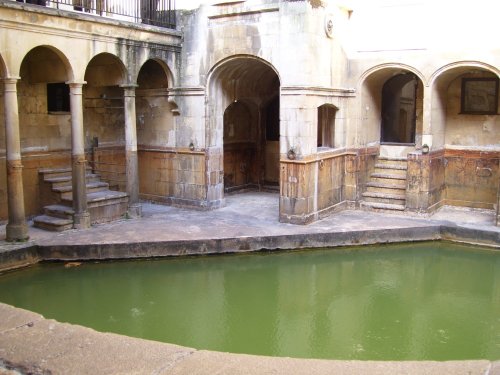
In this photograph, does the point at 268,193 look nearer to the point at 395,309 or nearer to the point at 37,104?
the point at 37,104

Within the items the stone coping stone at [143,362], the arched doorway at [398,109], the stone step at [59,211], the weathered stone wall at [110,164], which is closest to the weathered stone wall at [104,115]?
the weathered stone wall at [110,164]

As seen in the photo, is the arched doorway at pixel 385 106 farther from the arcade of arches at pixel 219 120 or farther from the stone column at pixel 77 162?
the stone column at pixel 77 162

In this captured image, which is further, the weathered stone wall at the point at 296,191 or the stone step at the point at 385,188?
the stone step at the point at 385,188

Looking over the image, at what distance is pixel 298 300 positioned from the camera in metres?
9.05

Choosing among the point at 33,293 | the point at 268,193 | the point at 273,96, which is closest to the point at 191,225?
the point at 33,293

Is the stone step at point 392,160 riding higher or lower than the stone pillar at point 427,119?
lower

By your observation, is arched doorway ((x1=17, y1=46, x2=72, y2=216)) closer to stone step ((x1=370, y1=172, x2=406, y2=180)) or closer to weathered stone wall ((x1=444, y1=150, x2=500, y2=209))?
stone step ((x1=370, y1=172, x2=406, y2=180))

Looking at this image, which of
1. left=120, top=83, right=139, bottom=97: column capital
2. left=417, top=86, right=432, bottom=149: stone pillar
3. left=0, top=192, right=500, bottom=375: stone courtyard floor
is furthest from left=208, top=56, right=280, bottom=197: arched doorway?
left=417, top=86, right=432, bottom=149: stone pillar

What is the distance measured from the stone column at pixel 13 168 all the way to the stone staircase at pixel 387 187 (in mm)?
8032

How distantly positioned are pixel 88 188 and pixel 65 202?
779mm

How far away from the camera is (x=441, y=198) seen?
14094 mm

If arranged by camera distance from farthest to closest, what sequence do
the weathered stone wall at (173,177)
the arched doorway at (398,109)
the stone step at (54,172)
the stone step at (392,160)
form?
1. the arched doorway at (398,109)
2. the stone step at (392,160)
3. the weathered stone wall at (173,177)
4. the stone step at (54,172)

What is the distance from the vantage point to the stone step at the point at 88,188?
485 inches

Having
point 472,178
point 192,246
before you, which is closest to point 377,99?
point 472,178
